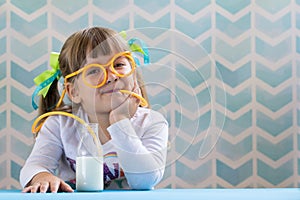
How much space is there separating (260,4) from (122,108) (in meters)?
0.98

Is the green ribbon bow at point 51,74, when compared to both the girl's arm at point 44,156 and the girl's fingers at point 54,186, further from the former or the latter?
the girl's fingers at point 54,186

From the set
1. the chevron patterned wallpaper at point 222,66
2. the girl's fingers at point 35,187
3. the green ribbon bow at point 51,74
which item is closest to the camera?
the girl's fingers at point 35,187

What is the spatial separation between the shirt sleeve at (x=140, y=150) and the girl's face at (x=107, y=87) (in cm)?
5

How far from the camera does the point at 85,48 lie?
1561 millimetres

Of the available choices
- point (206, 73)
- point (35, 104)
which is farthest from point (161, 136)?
point (35, 104)

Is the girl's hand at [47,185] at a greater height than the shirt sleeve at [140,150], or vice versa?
the shirt sleeve at [140,150]

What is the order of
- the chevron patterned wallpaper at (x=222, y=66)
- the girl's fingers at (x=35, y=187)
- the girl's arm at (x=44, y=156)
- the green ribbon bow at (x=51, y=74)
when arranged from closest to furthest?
1. the girl's fingers at (x=35, y=187)
2. the girl's arm at (x=44, y=156)
3. the green ribbon bow at (x=51, y=74)
4. the chevron patterned wallpaper at (x=222, y=66)

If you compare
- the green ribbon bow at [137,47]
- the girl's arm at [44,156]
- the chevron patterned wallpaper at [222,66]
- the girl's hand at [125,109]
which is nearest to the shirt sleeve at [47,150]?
the girl's arm at [44,156]

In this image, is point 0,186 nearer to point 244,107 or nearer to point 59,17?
point 59,17

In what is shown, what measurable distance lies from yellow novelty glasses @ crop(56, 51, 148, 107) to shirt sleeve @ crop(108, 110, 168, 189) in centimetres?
7

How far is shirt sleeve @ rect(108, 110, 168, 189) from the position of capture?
55.7 inches

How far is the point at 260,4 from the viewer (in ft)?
7.27

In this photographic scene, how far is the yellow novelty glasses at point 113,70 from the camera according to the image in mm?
1398

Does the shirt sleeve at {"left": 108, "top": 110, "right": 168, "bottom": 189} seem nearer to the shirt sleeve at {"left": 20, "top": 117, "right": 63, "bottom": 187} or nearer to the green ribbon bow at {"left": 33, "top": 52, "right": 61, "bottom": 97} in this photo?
the shirt sleeve at {"left": 20, "top": 117, "right": 63, "bottom": 187}
